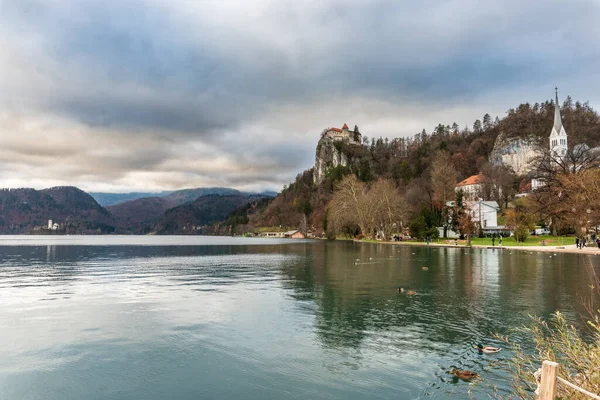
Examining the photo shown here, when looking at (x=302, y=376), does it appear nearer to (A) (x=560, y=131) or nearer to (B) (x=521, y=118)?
(A) (x=560, y=131)

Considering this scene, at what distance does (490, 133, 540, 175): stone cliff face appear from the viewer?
166875mm

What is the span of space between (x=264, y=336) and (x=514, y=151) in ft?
593

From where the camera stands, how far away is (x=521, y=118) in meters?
174

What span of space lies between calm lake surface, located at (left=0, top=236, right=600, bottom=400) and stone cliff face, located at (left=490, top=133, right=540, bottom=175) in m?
155

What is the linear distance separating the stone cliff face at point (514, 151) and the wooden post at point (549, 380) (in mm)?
176093

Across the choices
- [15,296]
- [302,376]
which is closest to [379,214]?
[15,296]

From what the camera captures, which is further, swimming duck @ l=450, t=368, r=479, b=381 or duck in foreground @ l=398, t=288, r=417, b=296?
duck in foreground @ l=398, t=288, r=417, b=296

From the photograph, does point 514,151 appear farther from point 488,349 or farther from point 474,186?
point 488,349

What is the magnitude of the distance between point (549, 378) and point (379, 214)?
100 meters

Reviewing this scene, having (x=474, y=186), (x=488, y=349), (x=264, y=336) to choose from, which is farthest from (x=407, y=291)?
(x=474, y=186)

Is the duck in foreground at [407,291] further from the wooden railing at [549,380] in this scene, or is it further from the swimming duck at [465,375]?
the wooden railing at [549,380]

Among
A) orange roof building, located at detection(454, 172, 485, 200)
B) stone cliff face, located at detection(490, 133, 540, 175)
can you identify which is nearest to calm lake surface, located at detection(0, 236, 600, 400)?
orange roof building, located at detection(454, 172, 485, 200)

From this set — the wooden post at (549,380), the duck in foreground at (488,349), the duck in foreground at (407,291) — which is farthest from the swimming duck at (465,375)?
the duck in foreground at (407,291)

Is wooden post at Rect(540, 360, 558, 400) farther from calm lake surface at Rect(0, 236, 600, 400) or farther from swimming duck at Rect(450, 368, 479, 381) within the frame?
swimming duck at Rect(450, 368, 479, 381)
